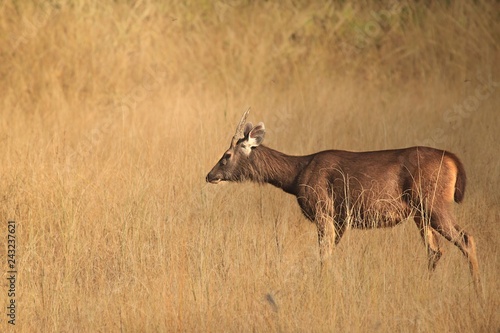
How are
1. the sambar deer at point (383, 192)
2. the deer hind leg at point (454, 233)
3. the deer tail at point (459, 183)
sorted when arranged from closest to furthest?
the deer hind leg at point (454, 233) → the sambar deer at point (383, 192) → the deer tail at point (459, 183)

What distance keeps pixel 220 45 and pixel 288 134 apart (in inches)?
140

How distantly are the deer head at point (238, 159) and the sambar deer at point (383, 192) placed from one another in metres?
0.14

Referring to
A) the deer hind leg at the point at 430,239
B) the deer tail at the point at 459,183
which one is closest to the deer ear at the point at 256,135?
the deer hind leg at the point at 430,239

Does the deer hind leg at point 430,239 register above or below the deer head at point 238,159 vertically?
below

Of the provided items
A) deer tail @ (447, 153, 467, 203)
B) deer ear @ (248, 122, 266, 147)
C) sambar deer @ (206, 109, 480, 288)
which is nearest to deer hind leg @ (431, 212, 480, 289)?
sambar deer @ (206, 109, 480, 288)

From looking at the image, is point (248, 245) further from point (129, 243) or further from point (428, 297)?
point (428, 297)

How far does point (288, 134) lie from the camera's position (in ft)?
35.5

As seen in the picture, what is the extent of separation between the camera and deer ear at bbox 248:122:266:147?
771 cm

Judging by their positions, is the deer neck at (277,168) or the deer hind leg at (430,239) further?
the deer neck at (277,168)

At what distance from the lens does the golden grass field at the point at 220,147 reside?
587 cm

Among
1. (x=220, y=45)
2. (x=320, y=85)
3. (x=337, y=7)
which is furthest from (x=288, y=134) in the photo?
(x=337, y=7)

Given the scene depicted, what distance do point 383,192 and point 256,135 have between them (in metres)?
1.26

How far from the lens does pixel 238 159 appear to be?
308 inches

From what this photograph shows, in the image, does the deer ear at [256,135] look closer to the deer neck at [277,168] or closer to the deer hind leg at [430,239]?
the deer neck at [277,168]
